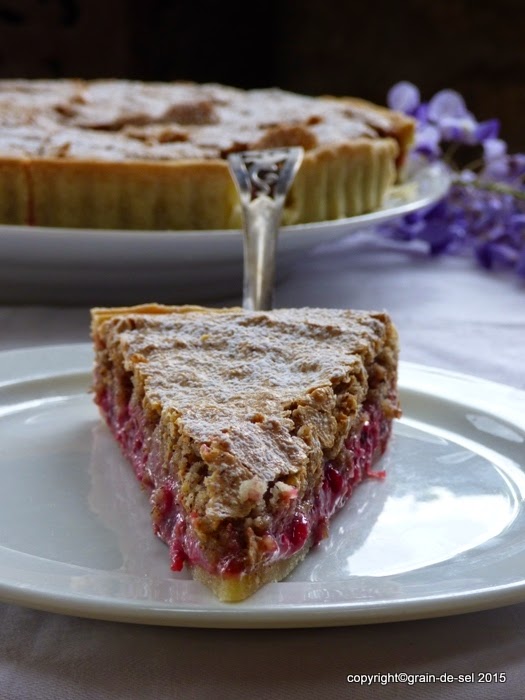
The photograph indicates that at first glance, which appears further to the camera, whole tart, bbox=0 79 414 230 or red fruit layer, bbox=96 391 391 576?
whole tart, bbox=0 79 414 230

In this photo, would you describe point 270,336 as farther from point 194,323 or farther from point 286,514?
point 286,514

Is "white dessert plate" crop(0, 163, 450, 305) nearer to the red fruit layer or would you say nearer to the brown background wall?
the red fruit layer

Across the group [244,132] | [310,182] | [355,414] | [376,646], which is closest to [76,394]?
[355,414]

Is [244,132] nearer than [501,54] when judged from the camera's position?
Yes

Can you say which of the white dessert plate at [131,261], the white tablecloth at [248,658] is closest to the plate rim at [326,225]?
the white dessert plate at [131,261]

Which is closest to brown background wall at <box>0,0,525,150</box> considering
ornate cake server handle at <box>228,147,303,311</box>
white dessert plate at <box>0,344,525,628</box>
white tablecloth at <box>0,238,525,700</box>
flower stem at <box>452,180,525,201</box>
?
flower stem at <box>452,180,525,201</box>
